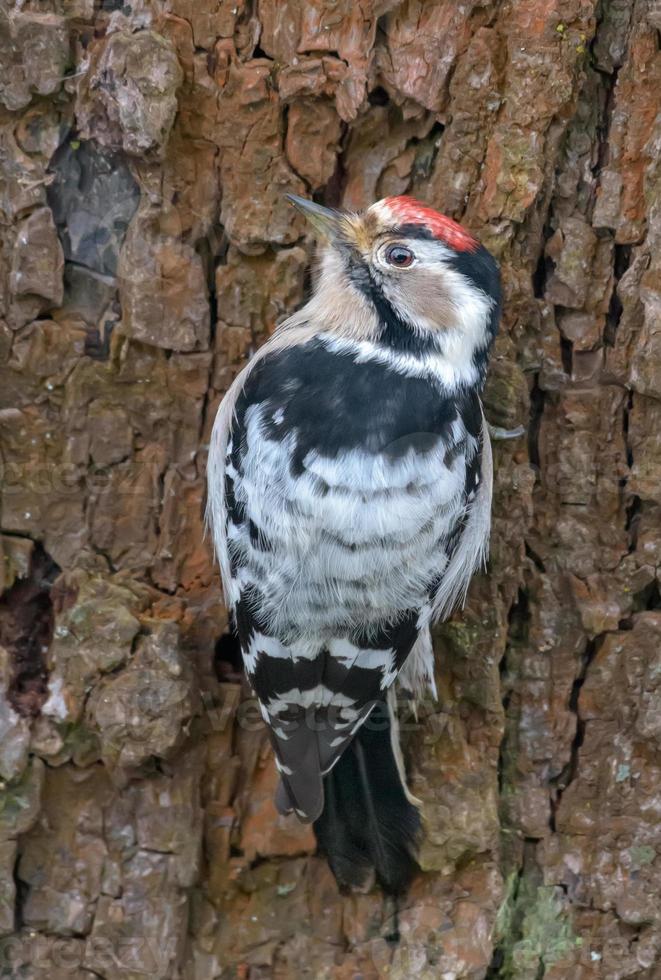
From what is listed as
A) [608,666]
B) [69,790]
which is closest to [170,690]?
[69,790]

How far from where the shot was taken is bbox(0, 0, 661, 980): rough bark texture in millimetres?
3125

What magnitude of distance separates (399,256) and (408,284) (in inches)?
3.5

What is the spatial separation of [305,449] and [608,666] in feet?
3.47

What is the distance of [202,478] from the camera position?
3.35 m

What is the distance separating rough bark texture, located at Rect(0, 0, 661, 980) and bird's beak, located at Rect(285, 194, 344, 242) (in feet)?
0.38

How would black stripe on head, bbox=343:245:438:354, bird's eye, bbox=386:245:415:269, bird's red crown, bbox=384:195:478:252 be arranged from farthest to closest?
black stripe on head, bbox=343:245:438:354 → bird's eye, bbox=386:245:415:269 → bird's red crown, bbox=384:195:478:252

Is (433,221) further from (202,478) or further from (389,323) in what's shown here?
(202,478)

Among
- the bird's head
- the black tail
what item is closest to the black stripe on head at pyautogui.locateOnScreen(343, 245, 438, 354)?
the bird's head

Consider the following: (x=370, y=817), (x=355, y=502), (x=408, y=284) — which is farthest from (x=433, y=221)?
(x=370, y=817)

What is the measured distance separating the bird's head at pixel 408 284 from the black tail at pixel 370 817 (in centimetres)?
107

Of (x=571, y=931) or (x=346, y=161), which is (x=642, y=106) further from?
(x=571, y=931)

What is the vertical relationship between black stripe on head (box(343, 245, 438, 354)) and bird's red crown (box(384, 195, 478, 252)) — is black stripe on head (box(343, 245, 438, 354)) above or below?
below

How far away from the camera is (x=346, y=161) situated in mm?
3270

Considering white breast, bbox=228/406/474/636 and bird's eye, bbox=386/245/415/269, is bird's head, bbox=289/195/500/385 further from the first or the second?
white breast, bbox=228/406/474/636
